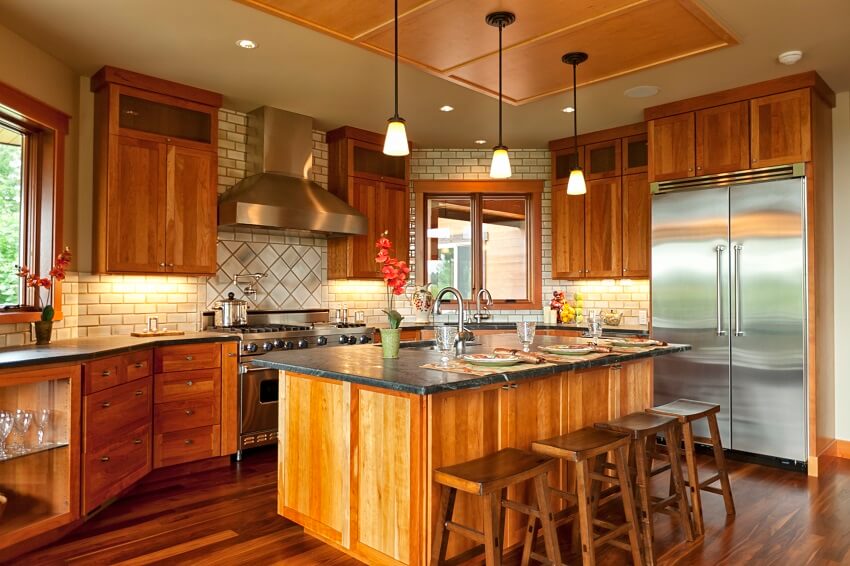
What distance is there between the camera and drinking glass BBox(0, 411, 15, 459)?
291 cm

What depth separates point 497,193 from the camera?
6516 millimetres

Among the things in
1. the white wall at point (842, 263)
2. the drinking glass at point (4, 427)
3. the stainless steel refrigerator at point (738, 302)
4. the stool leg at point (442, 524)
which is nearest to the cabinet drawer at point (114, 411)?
the drinking glass at point (4, 427)

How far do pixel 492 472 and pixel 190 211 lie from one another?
130 inches

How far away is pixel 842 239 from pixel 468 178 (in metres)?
3.39

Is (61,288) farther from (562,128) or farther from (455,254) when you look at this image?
(562,128)

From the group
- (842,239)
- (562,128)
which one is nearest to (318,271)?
(562,128)

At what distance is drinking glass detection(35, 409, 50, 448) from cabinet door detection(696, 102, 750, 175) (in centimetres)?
472

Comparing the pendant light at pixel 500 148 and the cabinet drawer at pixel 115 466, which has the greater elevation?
the pendant light at pixel 500 148

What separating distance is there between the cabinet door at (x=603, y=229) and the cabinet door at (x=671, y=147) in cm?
71

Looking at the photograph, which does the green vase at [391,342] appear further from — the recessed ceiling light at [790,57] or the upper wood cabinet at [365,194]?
the recessed ceiling light at [790,57]

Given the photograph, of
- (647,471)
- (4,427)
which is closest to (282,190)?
(4,427)

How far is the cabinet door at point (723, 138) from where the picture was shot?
461cm

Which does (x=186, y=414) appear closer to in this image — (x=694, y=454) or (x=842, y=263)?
(x=694, y=454)

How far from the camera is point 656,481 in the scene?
13.1 ft
